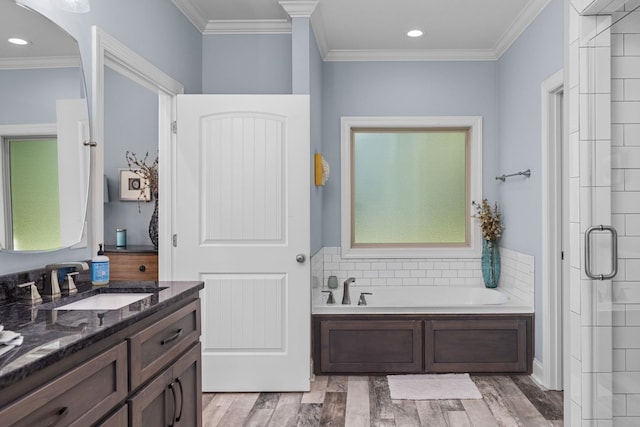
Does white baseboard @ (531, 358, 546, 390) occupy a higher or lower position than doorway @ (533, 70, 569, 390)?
lower

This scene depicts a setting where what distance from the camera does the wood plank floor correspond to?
2918 mm

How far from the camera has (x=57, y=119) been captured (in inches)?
78.7

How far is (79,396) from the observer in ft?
4.04

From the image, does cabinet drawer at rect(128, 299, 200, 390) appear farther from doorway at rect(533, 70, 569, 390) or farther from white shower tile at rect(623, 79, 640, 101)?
doorway at rect(533, 70, 569, 390)

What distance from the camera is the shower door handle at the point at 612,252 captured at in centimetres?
204

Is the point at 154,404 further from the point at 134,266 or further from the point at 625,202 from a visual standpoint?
the point at 134,266

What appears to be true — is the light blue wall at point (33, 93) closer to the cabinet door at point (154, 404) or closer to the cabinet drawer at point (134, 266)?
the cabinet door at point (154, 404)

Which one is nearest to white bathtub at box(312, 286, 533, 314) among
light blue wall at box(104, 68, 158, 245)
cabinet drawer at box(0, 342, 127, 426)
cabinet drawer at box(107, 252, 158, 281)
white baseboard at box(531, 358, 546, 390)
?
white baseboard at box(531, 358, 546, 390)

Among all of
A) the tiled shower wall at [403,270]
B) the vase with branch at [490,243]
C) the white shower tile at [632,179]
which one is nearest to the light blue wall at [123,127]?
the tiled shower wall at [403,270]

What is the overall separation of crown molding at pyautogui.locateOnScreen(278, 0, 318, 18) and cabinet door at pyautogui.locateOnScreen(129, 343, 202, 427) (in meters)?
2.36

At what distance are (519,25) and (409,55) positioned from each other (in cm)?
100

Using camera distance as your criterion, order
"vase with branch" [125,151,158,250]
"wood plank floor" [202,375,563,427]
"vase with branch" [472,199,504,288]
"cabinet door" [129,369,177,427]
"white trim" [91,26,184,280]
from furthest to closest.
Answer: "vase with branch" [472,199,504,288] → "vase with branch" [125,151,158,250] → "wood plank floor" [202,375,563,427] → "white trim" [91,26,184,280] → "cabinet door" [129,369,177,427]

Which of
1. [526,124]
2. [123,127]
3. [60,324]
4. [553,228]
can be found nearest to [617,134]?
[553,228]

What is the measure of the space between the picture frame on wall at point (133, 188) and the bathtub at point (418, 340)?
1.65 meters
